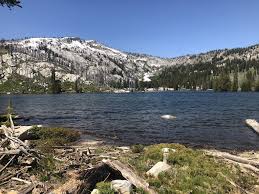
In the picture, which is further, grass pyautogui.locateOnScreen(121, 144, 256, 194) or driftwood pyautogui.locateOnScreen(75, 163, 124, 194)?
grass pyautogui.locateOnScreen(121, 144, 256, 194)

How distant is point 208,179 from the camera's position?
18.7 m

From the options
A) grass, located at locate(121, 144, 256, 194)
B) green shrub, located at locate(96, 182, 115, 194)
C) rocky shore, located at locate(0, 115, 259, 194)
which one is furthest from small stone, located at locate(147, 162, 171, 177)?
green shrub, located at locate(96, 182, 115, 194)

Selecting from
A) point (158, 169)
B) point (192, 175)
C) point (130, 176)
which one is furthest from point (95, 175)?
point (192, 175)

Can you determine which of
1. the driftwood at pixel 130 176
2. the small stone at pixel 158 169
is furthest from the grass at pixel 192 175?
the driftwood at pixel 130 176

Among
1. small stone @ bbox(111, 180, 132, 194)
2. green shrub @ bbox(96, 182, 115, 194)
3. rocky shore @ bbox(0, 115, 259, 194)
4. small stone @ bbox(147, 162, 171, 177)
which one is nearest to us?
green shrub @ bbox(96, 182, 115, 194)

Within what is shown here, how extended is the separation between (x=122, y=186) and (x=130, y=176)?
1.15m

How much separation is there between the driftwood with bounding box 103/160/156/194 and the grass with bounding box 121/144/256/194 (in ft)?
2.92

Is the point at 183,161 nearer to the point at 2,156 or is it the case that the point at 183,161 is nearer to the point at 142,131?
the point at 2,156

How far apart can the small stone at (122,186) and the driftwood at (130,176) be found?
0.66 m

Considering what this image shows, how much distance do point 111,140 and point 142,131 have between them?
32.3 ft

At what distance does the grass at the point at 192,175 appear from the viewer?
57.3 ft

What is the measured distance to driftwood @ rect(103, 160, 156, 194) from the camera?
16.0 meters

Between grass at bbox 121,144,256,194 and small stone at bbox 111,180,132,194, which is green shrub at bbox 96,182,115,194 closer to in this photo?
small stone at bbox 111,180,132,194

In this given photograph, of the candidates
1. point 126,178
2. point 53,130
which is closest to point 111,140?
point 53,130
